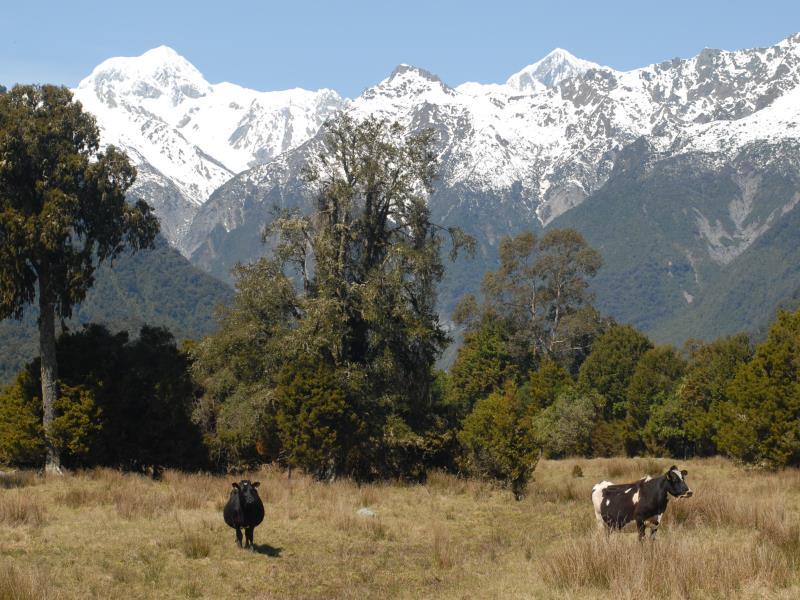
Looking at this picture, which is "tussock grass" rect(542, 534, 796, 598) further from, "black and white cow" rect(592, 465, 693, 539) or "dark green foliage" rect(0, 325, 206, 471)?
"dark green foliage" rect(0, 325, 206, 471)

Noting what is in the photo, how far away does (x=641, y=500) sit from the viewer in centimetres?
1722

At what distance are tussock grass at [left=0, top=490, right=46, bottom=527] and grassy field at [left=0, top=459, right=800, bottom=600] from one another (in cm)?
3

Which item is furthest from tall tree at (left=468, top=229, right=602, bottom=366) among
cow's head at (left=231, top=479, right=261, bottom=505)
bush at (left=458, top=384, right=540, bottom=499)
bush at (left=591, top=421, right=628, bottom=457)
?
cow's head at (left=231, top=479, right=261, bottom=505)

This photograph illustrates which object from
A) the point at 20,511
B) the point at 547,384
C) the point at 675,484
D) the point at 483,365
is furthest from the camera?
the point at 483,365

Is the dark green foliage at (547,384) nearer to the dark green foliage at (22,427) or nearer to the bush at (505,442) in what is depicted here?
the bush at (505,442)

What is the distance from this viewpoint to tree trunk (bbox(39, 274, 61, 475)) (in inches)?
1142

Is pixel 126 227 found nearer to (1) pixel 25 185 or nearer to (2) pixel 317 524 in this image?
(1) pixel 25 185

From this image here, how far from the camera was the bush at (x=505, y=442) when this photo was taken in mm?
28234

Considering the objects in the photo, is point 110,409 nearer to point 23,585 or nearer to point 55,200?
point 55,200

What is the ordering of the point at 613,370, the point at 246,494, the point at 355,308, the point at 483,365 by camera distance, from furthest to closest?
the point at 483,365 < the point at 613,370 < the point at 355,308 < the point at 246,494

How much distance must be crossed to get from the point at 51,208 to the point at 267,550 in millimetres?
15473

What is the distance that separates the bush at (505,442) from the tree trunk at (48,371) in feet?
46.7

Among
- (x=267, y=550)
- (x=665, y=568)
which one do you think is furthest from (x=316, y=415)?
(x=665, y=568)

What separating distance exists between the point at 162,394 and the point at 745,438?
25183 millimetres
